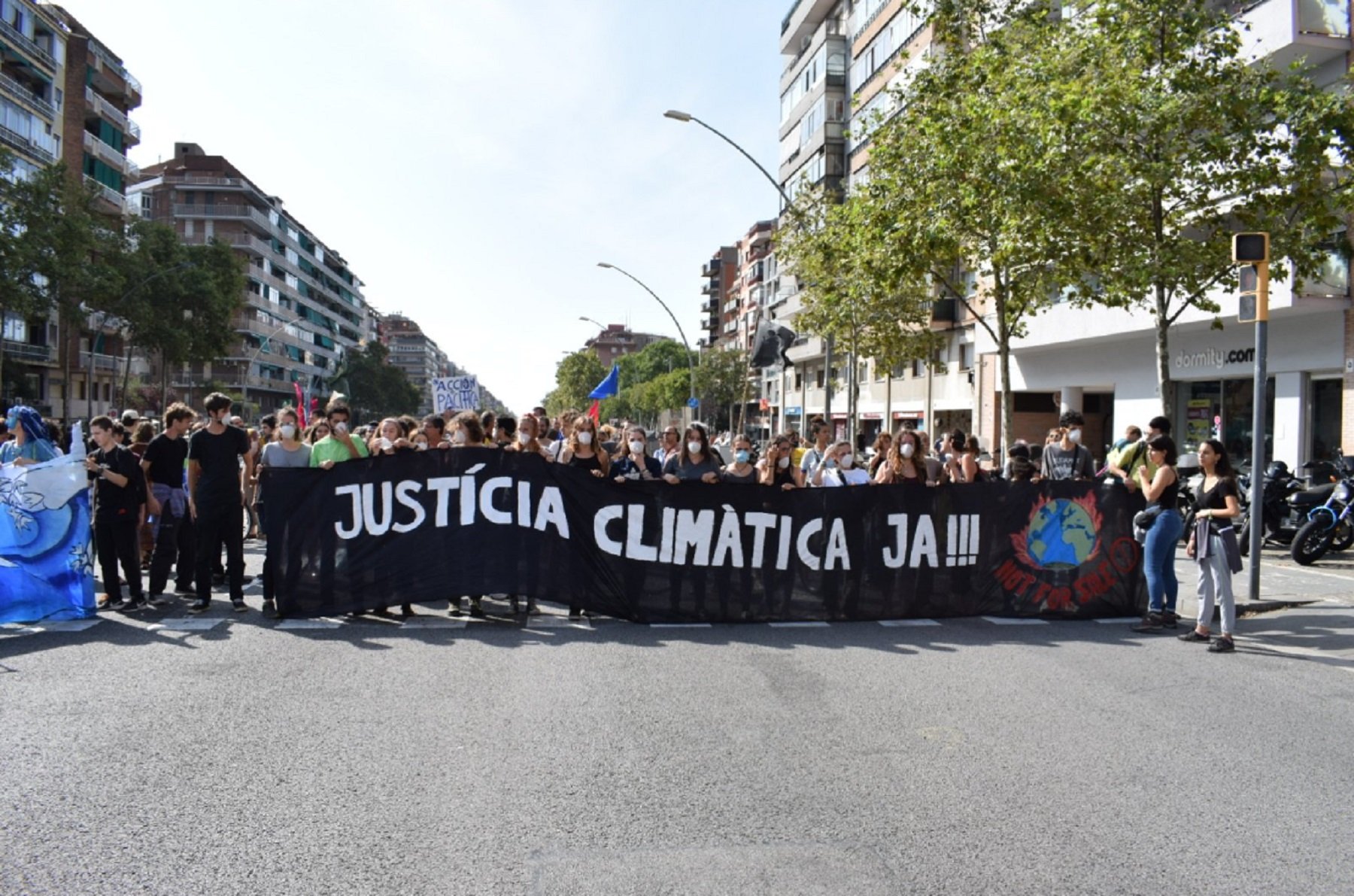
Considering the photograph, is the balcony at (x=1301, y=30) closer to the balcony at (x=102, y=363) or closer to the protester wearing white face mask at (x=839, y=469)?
the protester wearing white face mask at (x=839, y=469)

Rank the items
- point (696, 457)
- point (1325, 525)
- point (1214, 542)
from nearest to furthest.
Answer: point (1214, 542), point (696, 457), point (1325, 525)

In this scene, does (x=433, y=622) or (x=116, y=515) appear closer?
(x=433, y=622)

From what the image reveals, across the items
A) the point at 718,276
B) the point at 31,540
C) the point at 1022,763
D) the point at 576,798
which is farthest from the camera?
the point at 718,276

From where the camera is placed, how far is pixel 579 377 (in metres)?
148

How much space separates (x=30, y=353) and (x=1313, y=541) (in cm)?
5572

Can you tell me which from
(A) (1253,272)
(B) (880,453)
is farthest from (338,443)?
(A) (1253,272)

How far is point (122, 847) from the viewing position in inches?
164

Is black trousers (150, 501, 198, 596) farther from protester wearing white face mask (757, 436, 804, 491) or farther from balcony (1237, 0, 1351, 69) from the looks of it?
balcony (1237, 0, 1351, 69)

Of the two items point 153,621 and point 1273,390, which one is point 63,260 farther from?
point 1273,390

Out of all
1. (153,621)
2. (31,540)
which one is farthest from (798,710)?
(31,540)

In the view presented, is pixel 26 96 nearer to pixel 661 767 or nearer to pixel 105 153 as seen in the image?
pixel 105 153

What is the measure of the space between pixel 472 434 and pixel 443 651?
2841 millimetres

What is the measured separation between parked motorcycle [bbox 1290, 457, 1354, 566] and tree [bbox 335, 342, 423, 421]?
108350 mm

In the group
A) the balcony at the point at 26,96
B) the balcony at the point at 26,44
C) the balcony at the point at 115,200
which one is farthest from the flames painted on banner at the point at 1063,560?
the balcony at the point at 115,200
